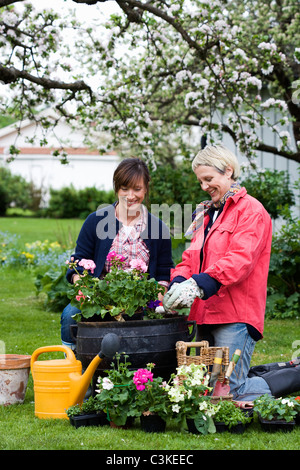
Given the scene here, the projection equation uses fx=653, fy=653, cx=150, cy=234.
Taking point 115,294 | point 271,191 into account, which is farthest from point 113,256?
point 271,191

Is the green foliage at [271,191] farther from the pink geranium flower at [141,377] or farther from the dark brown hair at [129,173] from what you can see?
the pink geranium flower at [141,377]

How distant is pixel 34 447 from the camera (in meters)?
2.91

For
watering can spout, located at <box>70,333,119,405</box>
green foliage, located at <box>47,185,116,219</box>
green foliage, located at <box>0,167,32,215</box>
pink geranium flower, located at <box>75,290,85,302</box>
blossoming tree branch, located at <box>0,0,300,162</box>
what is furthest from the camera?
green foliage, located at <box>0,167,32,215</box>

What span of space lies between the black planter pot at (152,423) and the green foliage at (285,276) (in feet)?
12.7

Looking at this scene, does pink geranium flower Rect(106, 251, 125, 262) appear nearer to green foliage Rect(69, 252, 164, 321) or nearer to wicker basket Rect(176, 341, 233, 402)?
green foliage Rect(69, 252, 164, 321)

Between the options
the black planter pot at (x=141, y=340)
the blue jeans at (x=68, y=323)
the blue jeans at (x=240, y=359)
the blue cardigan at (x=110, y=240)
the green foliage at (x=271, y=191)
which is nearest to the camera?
the black planter pot at (x=141, y=340)

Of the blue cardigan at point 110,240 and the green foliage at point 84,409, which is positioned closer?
the green foliage at point 84,409

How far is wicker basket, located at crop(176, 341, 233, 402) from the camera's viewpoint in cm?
322

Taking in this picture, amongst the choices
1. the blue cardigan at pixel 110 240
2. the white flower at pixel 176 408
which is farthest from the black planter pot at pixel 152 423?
the blue cardigan at pixel 110 240

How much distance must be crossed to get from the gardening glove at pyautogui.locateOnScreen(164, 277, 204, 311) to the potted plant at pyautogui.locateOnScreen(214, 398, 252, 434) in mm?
516

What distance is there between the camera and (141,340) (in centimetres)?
319

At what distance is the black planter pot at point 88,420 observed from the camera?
3.21 metres

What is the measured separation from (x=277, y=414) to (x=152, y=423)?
61 centimetres

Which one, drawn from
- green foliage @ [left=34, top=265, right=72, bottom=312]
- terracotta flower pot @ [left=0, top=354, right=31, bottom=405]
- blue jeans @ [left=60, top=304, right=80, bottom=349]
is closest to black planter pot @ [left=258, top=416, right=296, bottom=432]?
blue jeans @ [left=60, top=304, right=80, bottom=349]
